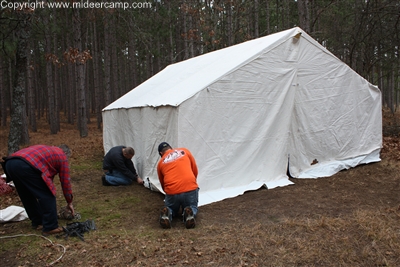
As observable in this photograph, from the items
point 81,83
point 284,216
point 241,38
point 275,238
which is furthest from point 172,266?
point 241,38

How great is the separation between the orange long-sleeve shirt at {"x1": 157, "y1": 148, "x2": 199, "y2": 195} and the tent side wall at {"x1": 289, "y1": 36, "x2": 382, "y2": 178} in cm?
283

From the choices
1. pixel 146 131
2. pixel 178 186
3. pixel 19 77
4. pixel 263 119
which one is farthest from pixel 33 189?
pixel 19 77

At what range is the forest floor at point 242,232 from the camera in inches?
126

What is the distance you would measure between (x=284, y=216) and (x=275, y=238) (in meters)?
0.85

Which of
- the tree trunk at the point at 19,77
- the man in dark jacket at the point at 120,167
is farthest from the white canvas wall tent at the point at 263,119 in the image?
the tree trunk at the point at 19,77

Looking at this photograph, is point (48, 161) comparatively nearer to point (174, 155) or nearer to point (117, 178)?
point (174, 155)

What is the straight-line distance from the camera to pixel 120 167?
246 inches

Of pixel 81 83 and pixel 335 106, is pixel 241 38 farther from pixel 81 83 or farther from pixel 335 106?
pixel 335 106

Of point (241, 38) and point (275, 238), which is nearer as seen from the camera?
point (275, 238)

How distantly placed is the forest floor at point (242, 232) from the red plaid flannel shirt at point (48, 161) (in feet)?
2.21

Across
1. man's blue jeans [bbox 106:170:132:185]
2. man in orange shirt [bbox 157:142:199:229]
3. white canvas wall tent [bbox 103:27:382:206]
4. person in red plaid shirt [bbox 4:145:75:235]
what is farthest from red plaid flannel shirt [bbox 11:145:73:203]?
man's blue jeans [bbox 106:170:132:185]

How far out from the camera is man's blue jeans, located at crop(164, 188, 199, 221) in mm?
4246

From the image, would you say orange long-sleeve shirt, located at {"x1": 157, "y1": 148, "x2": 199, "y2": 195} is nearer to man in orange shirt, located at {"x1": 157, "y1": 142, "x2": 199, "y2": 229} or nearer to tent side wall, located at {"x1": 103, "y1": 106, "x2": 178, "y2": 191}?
man in orange shirt, located at {"x1": 157, "y1": 142, "x2": 199, "y2": 229}

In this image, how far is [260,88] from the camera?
19.6 ft
